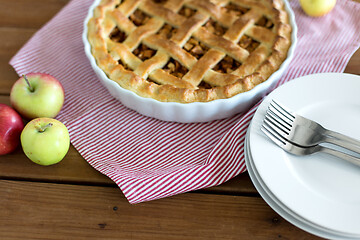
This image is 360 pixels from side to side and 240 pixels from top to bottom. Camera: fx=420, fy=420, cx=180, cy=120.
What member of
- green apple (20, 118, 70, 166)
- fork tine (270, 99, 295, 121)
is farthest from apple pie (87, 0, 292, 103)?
green apple (20, 118, 70, 166)

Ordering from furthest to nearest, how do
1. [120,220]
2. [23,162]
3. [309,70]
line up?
[309,70], [23,162], [120,220]

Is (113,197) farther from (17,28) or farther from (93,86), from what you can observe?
(17,28)

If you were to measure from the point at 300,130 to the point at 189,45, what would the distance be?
478 millimetres

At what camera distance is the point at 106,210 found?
1030 mm

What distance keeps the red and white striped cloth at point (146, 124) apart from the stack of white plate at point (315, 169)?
0.09 metres

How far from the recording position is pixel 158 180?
1043 mm

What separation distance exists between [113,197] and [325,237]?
0.51 meters

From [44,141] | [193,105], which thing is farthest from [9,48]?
[193,105]

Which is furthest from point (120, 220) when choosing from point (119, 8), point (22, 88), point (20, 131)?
point (119, 8)

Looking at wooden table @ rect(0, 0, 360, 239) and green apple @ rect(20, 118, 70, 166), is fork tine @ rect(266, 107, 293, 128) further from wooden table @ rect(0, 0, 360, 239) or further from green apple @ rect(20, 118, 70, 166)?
green apple @ rect(20, 118, 70, 166)

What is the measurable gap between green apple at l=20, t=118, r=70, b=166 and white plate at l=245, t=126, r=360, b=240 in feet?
1.58

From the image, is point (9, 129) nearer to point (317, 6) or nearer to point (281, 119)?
point (281, 119)

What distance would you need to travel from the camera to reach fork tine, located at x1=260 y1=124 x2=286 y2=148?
1.02 meters

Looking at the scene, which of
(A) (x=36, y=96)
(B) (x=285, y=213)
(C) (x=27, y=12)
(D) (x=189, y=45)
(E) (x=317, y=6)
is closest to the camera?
(B) (x=285, y=213)
